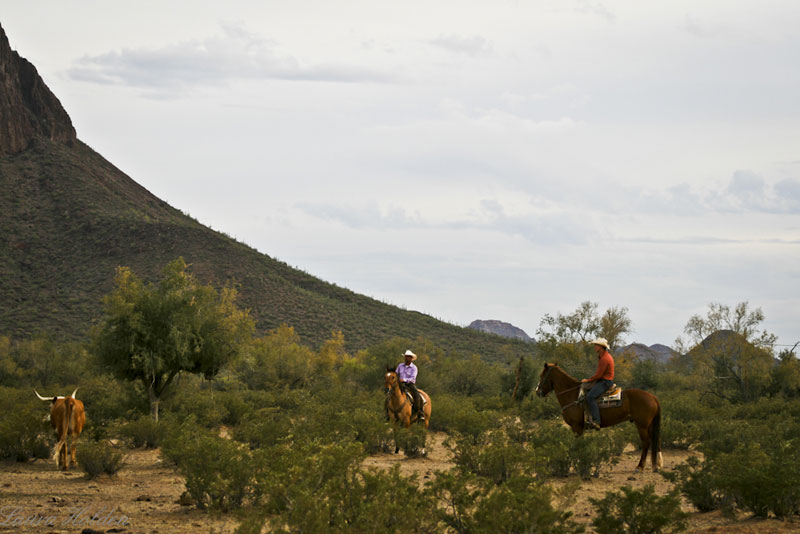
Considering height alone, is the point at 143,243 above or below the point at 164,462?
above

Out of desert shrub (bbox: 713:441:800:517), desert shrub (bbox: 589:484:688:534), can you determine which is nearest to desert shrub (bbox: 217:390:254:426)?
desert shrub (bbox: 713:441:800:517)

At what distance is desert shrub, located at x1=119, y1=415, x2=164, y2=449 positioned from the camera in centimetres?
1761

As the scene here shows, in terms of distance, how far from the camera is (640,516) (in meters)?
8.46

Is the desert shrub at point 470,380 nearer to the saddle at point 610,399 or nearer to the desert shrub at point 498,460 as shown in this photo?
the saddle at point 610,399

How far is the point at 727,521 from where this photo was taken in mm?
10250

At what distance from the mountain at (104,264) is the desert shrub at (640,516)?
149 feet

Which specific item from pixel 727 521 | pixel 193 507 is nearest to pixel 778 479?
pixel 727 521

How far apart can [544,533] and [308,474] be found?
2.95 meters

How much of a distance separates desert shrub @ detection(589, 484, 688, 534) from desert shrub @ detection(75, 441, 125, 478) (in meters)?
8.96

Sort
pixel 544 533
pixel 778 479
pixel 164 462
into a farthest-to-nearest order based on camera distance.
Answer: pixel 164 462 < pixel 778 479 < pixel 544 533

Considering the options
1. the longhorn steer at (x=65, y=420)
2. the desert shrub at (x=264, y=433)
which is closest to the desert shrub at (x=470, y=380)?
the desert shrub at (x=264, y=433)

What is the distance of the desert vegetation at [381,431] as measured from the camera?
28.1 ft

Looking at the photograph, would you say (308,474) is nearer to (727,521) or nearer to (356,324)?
(727,521)

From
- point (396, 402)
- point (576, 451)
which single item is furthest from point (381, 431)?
point (576, 451)
